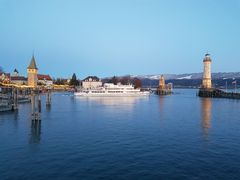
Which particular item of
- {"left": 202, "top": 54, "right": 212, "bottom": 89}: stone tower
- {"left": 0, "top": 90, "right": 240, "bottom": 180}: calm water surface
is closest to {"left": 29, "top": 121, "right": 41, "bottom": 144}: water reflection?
{"left": 0, "top": 90, "right": 240, "bottom": 180}: calm water surface

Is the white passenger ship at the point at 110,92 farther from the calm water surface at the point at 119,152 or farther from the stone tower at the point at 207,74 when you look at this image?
the calm water surface at the point at 119,152

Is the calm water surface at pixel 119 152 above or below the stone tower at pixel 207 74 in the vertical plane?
below

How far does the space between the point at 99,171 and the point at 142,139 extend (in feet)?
36.1

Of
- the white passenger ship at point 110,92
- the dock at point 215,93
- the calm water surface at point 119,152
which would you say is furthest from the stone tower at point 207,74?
the calm water surface at point 119,152

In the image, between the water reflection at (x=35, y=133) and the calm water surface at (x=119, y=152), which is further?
the water reflection at (x=35, y=133)

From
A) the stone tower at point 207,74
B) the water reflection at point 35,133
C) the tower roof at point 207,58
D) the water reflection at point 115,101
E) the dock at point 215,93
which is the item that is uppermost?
the tower roof at point 207,58

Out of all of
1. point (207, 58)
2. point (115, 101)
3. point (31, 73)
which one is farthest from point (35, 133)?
point (207, 58)

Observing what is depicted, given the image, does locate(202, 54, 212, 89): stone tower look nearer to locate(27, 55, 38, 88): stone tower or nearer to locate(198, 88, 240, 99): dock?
locate(198, 88, 240, 99): dock

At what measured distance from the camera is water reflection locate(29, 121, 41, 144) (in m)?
29.2

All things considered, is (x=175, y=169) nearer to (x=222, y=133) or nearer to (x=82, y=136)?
(x=82, y=136)

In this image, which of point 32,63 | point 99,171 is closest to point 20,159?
point 99,171

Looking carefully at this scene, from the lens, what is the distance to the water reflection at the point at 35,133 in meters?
29.2

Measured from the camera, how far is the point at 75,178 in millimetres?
18094

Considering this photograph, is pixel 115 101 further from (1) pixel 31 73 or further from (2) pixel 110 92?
(1) pixel 31 73
